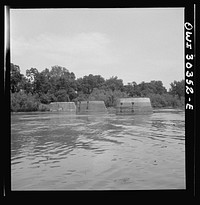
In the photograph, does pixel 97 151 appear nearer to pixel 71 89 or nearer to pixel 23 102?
pixel 71 89

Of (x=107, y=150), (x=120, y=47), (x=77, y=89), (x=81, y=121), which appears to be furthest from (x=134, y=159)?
(x=120, y=47)

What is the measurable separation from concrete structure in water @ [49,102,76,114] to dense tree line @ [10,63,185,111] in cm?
4

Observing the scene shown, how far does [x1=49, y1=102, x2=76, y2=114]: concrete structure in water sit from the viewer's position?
2.45 meters

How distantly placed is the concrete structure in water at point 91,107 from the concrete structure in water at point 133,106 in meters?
0.18

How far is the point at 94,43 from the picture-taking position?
2.44m

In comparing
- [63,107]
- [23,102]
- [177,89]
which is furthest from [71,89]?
[177,89]

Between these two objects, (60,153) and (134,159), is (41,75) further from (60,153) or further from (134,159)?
(134,159)

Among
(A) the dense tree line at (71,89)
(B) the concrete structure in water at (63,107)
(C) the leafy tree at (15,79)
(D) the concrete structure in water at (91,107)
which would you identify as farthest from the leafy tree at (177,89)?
(C) the leafy tree at (15,79)

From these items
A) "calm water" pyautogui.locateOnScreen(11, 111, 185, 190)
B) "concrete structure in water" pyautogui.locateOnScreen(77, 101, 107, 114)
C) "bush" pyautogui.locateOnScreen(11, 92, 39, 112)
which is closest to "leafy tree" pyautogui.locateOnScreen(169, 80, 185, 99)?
Answer: "calm water" pyautogui.locateOnScreen(11, 111, 185, 190)

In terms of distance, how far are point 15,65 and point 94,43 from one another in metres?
0.87

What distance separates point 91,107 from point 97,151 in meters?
0.50

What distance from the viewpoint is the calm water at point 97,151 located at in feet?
6.51

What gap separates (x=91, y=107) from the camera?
2.48 m

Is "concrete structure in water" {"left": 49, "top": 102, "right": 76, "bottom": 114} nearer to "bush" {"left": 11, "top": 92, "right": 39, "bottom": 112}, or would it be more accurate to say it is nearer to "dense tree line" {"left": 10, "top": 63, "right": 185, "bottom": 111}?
"dense tree line" {"left": 10, "top": 63, "right": 185, "bottom": 111}
